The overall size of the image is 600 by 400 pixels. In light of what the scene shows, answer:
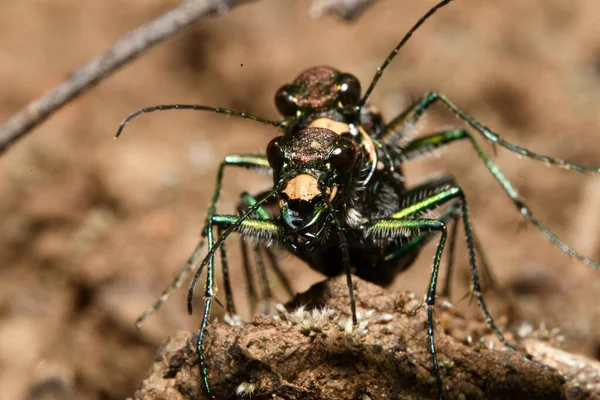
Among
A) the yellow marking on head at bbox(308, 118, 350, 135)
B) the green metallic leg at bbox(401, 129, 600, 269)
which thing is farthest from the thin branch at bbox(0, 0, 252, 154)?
the green metallic leg at bbox(401, 129, 600, 269)

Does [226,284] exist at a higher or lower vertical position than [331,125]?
lower

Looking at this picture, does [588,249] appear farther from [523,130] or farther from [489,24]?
[489,24]

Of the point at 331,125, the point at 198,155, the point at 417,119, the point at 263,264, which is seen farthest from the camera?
the point at 198,155

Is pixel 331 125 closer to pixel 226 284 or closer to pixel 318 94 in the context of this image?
pixel 318 94

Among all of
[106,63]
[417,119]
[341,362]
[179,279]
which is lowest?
[341,362]

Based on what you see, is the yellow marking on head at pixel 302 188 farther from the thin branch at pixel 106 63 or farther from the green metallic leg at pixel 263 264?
the thin branch at pixel 106 63

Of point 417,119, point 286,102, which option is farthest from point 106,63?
point 417,119

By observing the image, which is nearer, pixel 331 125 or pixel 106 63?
pixel 331 125

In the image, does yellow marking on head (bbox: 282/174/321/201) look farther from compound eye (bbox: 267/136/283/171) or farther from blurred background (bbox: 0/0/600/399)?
blurred background (bbox: 0/0/600/399)
